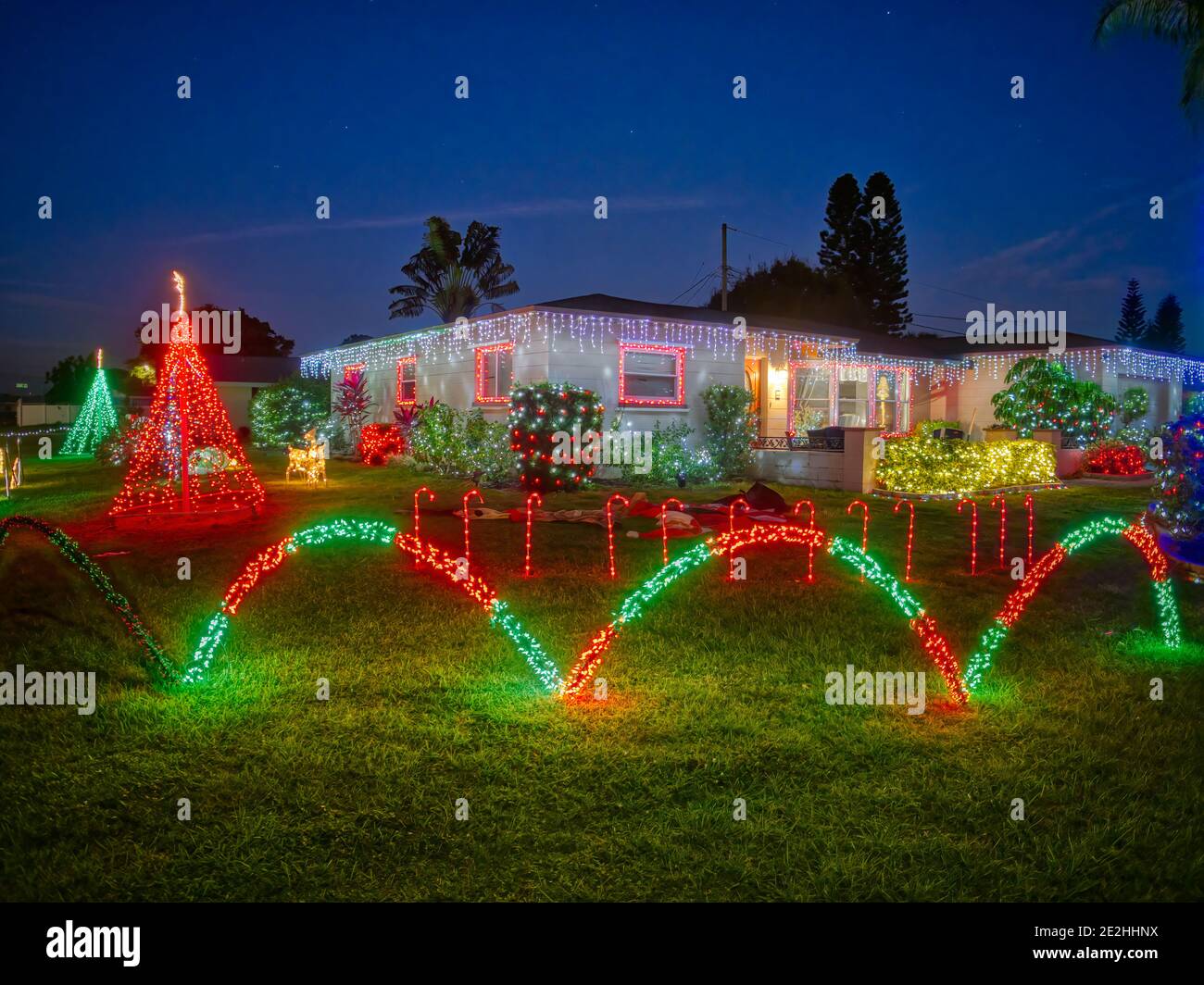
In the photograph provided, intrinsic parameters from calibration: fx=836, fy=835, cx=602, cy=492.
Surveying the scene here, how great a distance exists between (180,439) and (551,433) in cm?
615

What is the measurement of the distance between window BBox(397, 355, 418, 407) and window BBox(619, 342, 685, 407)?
7.45 m

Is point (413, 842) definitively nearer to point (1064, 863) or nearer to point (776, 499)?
point (1064, 863)

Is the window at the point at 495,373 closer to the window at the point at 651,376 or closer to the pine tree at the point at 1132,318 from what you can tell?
the window at the point at 651,376

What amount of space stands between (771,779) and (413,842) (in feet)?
5.27

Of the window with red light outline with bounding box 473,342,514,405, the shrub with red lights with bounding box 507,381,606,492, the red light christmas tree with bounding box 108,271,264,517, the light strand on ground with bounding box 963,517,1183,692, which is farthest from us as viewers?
the window with red light outline with bounding box 473,342,514,405

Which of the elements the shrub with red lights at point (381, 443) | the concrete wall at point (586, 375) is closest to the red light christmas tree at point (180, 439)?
the concrete wall at point (586, 375)

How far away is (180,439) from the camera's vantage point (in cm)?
1209

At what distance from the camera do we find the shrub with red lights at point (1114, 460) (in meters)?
20.1

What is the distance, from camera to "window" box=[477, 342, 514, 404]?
1821 cm

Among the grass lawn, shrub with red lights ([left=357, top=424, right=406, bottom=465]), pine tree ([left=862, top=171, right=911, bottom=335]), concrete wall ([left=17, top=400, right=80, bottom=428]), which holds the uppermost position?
pine tree ([left=862, top=171, right=911, bottom=335])

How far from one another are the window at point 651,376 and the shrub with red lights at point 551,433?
72.2 inches

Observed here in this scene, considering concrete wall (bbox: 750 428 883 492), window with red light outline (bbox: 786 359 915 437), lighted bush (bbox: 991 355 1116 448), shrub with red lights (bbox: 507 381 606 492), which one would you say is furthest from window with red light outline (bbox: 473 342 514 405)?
lighted bush (bbox: 991 355 1116 448)

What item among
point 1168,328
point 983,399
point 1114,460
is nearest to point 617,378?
point 1114,460

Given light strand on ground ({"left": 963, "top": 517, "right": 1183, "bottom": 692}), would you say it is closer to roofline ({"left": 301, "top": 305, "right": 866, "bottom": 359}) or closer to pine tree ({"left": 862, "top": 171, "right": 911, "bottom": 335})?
roofline ({"left": 301, "top": 305, "right": 866, "bottom": 359})
